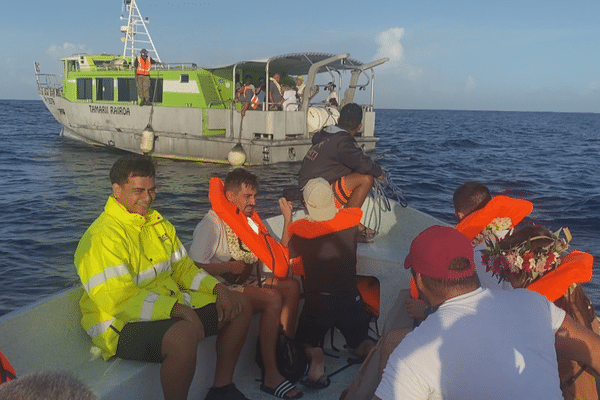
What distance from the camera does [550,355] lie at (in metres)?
1.89

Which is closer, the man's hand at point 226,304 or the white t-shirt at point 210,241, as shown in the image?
the man's hand at point 226,304

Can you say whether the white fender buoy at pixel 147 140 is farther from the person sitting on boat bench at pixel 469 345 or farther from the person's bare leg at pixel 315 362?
the person sitting on boat bench at pixel 469 345

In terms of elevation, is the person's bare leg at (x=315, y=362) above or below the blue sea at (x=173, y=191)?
above

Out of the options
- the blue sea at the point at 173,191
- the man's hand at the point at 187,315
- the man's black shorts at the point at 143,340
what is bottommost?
the blue sea at the point at 173,191

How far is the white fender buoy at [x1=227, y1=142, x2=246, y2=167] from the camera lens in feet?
54.9

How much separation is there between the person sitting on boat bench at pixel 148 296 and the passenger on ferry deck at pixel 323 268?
0.52 meters

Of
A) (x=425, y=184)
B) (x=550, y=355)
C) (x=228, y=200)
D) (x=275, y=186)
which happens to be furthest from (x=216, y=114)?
(x=550, y=355)

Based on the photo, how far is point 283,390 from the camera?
344 centimetres

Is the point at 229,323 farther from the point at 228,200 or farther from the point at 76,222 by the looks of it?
the point at 76,222

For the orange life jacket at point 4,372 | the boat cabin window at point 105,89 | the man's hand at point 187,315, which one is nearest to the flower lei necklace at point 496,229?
the man's hand at point 187,315

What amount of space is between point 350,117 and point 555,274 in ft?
9.82

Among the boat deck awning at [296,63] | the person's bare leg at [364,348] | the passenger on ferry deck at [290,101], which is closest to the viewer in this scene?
the person's bare leg at [364,348]

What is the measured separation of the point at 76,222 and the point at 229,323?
29.6 ft

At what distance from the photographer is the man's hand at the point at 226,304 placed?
3090 millimetres
